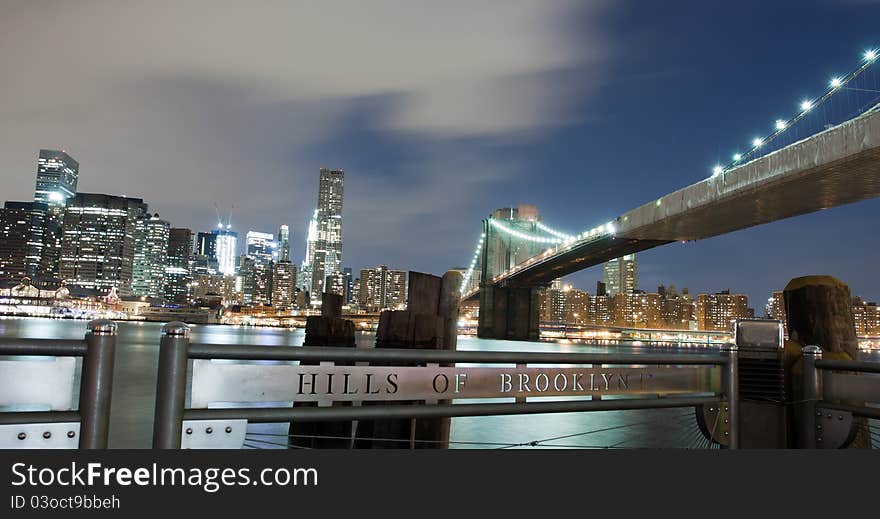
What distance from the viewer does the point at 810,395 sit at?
5.00 meters

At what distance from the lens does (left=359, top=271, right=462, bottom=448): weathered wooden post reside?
7.00 m

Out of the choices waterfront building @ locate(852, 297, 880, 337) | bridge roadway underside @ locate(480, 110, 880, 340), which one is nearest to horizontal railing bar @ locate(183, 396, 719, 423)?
bridge roadway underside @ locate(480, 110, 880, 340)

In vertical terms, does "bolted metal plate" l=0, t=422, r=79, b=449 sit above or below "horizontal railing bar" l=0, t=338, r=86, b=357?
below

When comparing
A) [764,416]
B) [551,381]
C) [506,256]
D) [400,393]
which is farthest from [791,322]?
[506,256]

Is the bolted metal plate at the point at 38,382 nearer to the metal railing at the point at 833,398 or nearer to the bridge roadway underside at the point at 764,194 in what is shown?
the metal railing at the point at 833,398

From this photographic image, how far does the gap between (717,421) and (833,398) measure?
0.82 meters

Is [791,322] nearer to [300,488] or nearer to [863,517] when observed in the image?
[863,517]

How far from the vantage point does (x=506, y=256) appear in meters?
96.4

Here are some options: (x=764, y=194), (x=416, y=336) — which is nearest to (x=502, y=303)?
(x=764, y=194)

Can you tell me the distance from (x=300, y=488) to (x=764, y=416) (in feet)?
12.5

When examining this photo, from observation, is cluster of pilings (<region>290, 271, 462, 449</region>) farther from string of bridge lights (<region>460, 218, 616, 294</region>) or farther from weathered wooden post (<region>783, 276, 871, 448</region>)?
string of bridge lights (<region>460, 218, 616, 294</region>)

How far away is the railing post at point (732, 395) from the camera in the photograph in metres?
5.00

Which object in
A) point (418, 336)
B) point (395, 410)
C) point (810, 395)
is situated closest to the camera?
point (395, 410)

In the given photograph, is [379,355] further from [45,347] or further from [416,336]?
[416,336]
